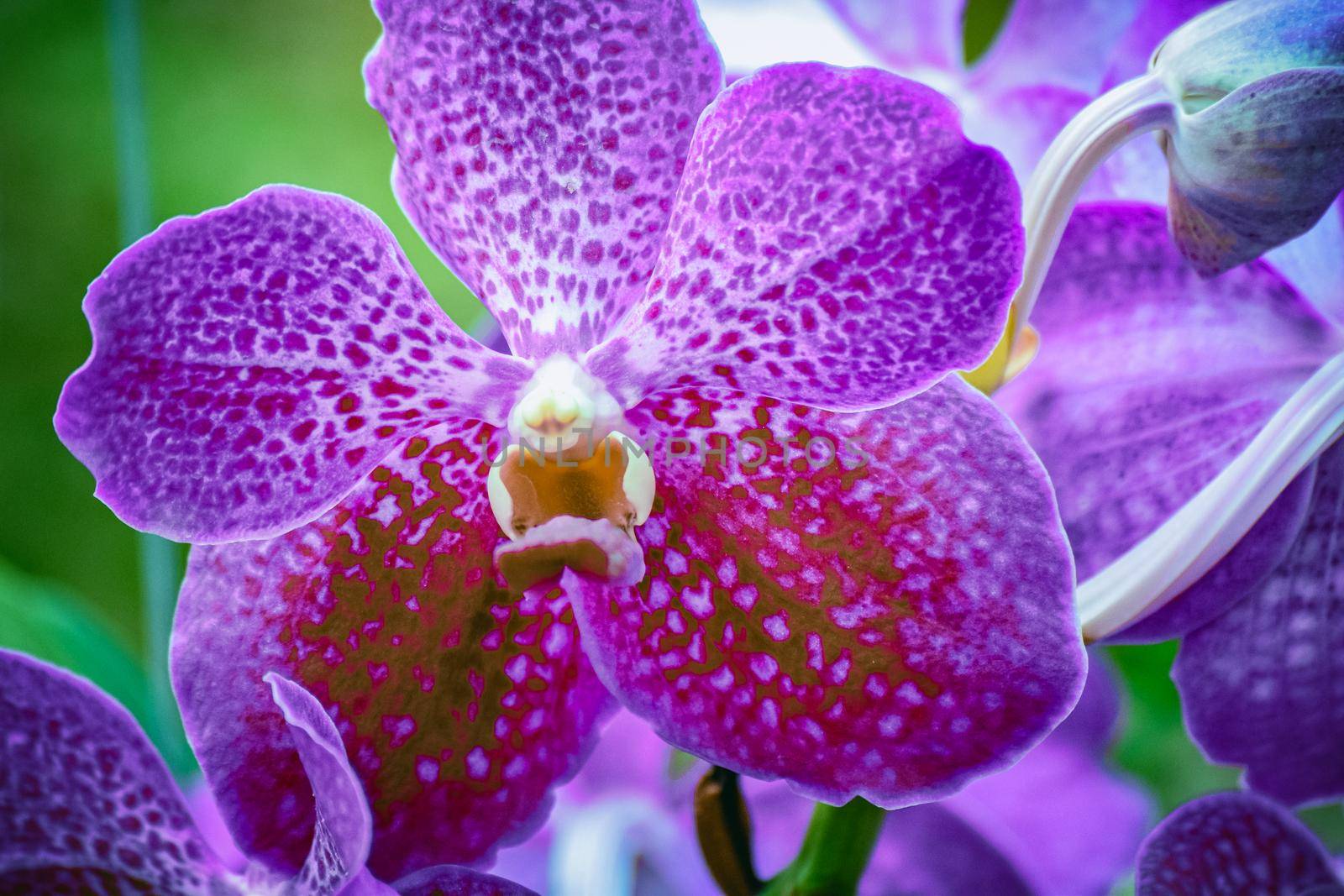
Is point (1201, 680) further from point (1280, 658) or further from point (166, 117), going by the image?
point (166, 117)

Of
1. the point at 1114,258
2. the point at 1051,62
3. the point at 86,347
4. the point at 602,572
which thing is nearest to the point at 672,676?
the point at 602,572

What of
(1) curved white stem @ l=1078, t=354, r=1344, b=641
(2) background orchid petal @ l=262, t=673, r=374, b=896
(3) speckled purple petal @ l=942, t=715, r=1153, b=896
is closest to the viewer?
(2) background orchid petal @ l=262, t=673, r=374, b=896

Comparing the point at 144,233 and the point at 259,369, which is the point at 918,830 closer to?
the point at 259,369

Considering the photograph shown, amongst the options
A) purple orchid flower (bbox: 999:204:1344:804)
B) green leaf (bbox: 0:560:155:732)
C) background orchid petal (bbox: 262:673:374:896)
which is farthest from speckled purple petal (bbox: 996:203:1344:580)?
green leaf (bbox: 0:560:155:732)

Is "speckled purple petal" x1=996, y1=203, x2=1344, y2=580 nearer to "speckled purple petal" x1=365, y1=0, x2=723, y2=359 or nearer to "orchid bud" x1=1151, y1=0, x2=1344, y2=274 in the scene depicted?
"orchid bud" x1=1151, y1=0, x2=1344, y2=274

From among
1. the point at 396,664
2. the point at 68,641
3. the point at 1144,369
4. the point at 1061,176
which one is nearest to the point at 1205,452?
the point at 1144,369

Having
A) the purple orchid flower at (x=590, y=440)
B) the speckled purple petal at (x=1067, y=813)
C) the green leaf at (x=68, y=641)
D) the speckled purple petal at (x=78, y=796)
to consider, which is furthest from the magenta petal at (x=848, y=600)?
the green leaf at (x=68, y=641)
